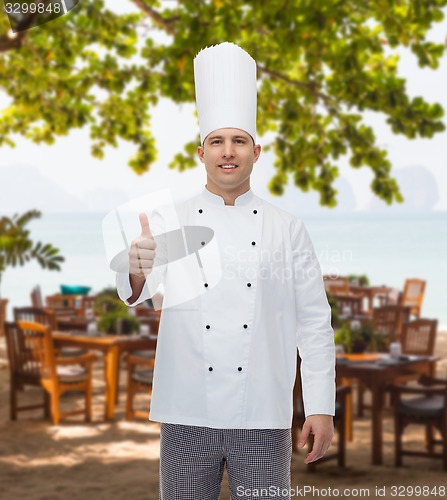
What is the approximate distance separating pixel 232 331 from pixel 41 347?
4801mm

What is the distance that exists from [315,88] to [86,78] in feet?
8.44

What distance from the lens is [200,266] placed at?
1.93m

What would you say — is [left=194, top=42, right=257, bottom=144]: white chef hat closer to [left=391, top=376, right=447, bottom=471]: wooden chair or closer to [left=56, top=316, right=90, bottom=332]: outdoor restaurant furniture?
[left=391, top=376, right=447, bottom=471]: wooden chair

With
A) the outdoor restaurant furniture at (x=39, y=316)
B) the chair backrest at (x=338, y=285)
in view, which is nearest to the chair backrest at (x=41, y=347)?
the outdoor restaurant furniture at (x=39, y=316)

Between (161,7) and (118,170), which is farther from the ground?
(118,170)

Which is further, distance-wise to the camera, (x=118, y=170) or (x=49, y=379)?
(x=118, y=170)

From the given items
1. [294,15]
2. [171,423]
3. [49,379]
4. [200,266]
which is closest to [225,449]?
[171,423]

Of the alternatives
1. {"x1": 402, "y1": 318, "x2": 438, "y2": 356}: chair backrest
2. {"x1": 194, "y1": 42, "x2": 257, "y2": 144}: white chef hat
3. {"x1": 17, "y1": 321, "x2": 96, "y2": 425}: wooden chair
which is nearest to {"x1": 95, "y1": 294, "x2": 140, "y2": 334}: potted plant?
{"x1": 17, "y1": 321, "x2": 96, "y2": 425}: wooden chair

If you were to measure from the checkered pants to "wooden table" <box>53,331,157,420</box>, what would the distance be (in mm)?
4810

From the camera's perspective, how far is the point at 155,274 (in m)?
1.89

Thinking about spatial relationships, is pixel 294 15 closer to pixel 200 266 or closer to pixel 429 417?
pixel 429 417

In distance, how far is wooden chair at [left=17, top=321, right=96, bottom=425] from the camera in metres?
6.30

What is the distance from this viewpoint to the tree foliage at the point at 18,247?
160 inches

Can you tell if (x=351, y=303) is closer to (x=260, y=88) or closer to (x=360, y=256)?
(x=260, y=88)
